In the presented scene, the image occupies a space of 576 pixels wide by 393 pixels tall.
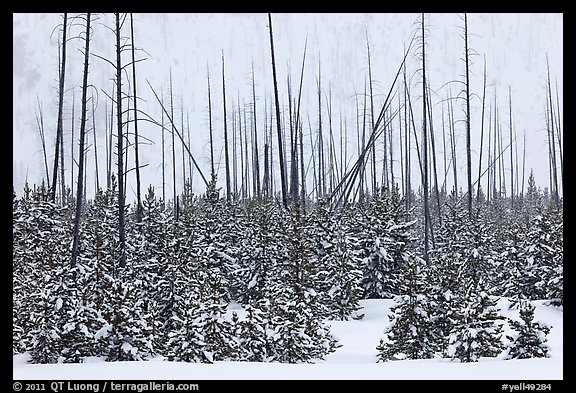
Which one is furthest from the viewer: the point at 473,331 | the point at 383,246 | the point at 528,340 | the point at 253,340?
the point at 383,246

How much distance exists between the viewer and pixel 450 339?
960 centimetres

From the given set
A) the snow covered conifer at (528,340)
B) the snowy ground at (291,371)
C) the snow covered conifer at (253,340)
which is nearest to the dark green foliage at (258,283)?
the snow covered conifer at (253,340)

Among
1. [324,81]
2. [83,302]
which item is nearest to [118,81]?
[83,302]

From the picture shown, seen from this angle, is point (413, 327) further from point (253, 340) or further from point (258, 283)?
point (258, 283)

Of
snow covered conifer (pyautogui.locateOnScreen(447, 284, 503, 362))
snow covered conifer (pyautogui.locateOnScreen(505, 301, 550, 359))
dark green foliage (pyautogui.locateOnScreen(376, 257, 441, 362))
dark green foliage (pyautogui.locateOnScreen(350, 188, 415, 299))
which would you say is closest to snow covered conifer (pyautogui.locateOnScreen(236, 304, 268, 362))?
dark green foliage (pyautogui.locateOnScreen(376, 257, 441, 362))

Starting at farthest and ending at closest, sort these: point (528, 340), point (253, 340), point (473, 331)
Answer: point (253, 340) < point (473, 331) < point (528, 340)

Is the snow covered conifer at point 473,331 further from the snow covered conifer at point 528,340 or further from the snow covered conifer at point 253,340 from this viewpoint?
the snow covered conifer at point 253,340

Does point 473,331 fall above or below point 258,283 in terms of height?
below

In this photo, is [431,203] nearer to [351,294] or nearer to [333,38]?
[351,294]

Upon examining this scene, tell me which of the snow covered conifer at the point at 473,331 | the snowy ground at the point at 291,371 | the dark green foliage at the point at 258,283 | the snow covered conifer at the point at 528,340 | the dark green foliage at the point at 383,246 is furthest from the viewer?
the dark green foliage at the point at 383,246

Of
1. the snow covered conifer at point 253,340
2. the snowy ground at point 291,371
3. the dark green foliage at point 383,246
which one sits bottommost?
the snow covered conifer at point 253,340

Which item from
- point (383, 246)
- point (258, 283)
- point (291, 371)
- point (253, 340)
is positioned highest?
point (383, 246)

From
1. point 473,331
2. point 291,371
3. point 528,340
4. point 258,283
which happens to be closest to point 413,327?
point 473,331
